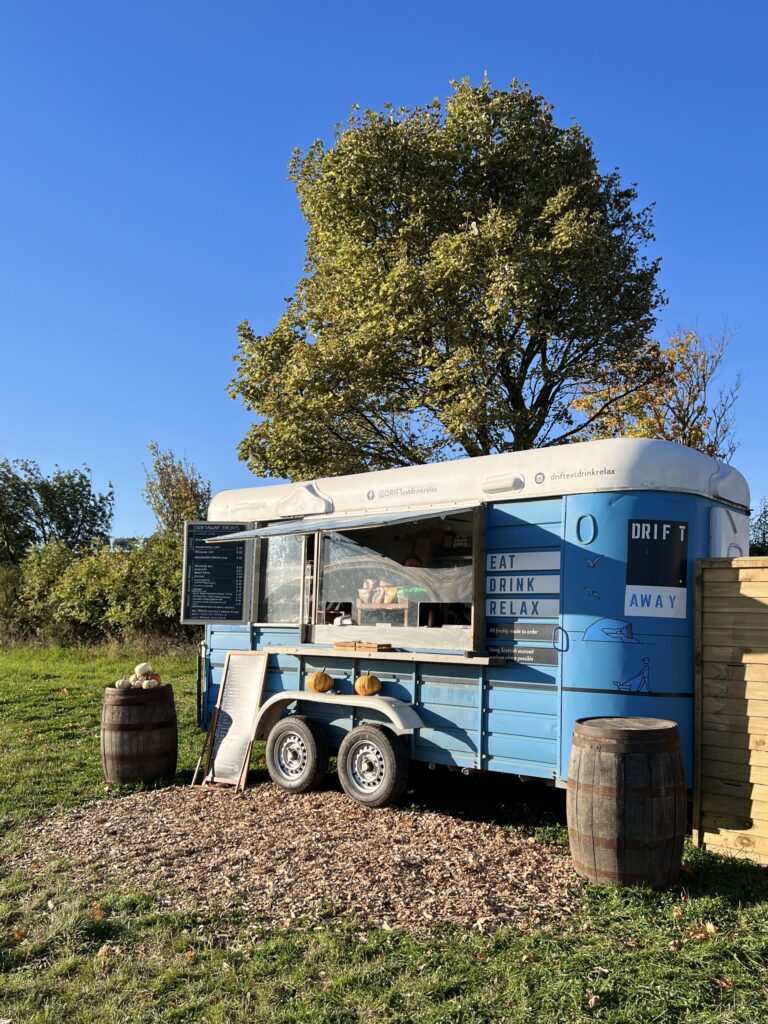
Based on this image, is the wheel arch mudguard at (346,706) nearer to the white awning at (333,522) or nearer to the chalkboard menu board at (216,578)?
the chalkboard menu board at (216,578)

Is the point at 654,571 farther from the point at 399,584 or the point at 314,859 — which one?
the point at 314,859

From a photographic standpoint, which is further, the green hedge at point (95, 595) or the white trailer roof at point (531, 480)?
the green hedge at point (95, 595)

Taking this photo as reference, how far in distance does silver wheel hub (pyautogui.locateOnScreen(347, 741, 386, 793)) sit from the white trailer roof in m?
2.16

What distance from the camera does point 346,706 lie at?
26.3 ft

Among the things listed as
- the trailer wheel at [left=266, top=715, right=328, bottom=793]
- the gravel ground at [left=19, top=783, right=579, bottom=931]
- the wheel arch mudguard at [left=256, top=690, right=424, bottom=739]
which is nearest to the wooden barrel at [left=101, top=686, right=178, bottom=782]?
the gravel ground at [left=19, top=783, right=579, bottom=931]

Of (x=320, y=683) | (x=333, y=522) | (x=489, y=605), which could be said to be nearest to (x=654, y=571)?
(x=489, y=605)

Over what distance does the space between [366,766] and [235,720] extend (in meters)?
1.82

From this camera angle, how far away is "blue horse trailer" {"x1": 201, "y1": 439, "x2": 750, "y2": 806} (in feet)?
21.0

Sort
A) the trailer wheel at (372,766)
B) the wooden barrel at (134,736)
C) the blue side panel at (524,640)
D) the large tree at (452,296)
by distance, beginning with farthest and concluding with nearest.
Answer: the large tree at (452,296) < the wooden barrel at (134,736) < the trailer wheel at (372,766) < the blue side panel at (524,640)

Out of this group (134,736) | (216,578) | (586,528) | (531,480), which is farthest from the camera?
(216,578)

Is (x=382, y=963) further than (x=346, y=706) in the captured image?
No

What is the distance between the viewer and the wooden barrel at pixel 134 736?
842cm

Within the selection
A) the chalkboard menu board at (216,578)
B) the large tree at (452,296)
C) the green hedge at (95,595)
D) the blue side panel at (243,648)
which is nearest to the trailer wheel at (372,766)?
the blue side panel at (243,648)

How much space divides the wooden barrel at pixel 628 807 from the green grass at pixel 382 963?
0.16 metres
